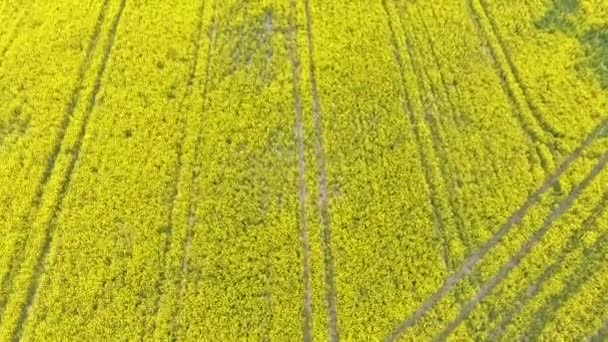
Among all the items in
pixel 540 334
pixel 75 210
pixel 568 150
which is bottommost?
pixel 540 334

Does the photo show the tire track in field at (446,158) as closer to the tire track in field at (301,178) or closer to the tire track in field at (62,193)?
the tire track in field at (301,178)

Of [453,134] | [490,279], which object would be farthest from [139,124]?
[490,279]

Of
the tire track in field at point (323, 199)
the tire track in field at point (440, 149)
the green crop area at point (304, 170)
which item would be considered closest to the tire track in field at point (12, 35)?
the green crop area at point (304, 170)

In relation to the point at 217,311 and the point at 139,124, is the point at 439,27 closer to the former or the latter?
the point at 139,124

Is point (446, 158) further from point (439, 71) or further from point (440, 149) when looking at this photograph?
point (439, 71)

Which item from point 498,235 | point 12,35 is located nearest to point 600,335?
point 498,235
